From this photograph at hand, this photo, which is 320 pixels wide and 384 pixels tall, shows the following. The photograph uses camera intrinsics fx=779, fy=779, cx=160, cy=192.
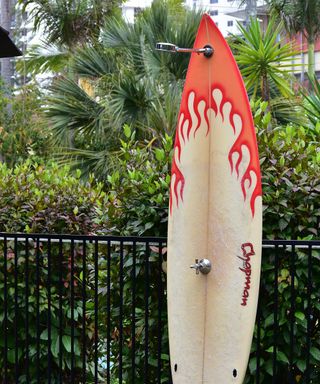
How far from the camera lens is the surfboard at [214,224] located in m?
4.02

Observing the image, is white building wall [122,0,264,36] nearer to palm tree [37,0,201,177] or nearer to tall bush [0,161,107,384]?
palm tree [37,0,201,177]

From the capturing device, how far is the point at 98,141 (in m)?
13.0

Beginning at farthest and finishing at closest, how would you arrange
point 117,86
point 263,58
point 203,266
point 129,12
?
point 129,12 < point 117,86 < point 263,58 < point 203,266

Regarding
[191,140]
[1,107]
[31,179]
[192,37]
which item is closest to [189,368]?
[191,140]

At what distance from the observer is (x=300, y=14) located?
2928cm

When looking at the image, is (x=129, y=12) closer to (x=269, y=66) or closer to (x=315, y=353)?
(x=269, y=66)

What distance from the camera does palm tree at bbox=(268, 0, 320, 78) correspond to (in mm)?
29000

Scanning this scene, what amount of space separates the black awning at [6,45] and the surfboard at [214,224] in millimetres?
1718

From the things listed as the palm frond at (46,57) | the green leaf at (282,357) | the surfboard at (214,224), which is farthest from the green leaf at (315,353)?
the palm frond at (46,57)

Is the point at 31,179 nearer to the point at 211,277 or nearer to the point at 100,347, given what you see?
the point at 100,347

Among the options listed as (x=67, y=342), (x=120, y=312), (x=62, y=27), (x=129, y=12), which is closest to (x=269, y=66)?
(x=67, y=342)

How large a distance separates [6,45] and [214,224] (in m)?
2.31

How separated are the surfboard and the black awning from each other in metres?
1.72

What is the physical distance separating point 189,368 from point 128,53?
1009 cm
